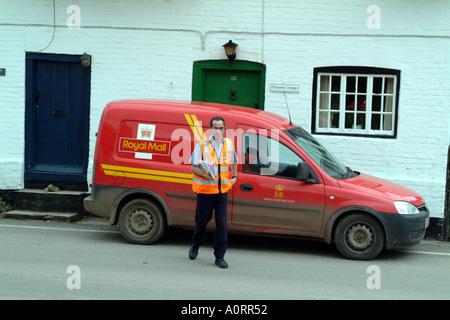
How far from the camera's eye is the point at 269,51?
1178 centimetres

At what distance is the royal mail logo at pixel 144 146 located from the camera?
363 inches

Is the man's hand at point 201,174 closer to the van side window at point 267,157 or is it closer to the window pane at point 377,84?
the van side window at point 267,157

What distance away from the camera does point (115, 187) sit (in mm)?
9383

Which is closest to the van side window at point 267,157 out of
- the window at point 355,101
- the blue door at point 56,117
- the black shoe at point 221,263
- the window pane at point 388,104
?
the black shoe at point 221,263

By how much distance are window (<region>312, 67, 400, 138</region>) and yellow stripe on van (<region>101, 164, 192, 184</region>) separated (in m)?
3.62

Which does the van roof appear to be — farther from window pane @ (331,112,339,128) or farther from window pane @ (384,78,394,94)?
window pane @ (384,78,394,94)

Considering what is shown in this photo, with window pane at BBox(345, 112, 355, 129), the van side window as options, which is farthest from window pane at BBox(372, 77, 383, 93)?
the van side window

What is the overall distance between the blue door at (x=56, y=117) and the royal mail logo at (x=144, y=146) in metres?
3.10

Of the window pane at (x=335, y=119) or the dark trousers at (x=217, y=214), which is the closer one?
the dark trousers at (x=217, y=214)

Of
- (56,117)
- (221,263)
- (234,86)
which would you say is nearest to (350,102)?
(234,86)

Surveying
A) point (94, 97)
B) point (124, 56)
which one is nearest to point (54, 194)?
point (94, 97)

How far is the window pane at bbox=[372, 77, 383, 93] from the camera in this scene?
11.7 metres

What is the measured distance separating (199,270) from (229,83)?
501 centimetres
